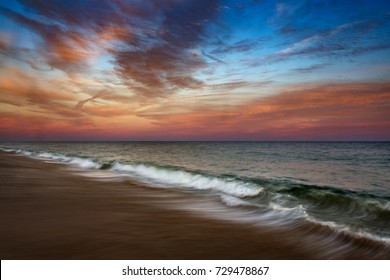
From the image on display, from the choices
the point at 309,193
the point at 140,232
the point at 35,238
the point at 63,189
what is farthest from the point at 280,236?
the point at 63,189

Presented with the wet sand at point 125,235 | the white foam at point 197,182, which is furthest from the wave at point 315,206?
the wet sand at point 125,235

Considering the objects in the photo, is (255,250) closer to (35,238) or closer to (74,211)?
(35,238)

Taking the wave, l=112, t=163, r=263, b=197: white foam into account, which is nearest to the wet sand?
the wave

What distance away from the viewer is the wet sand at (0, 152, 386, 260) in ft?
15.7

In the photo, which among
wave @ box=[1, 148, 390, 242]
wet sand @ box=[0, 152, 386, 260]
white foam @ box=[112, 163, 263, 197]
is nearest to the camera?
wet sand @ box=[0, 152, 386, 260]

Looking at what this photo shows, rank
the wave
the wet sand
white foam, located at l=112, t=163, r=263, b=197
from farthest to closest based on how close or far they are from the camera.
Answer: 1. white foam, located at l=112, t=163, r=263, b=197
2. the wave
3. the wet sand

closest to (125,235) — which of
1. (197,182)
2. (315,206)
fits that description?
(315,206)

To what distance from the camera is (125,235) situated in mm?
5637

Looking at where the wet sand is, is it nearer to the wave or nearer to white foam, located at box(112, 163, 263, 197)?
the wave

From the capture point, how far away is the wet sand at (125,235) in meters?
4.77

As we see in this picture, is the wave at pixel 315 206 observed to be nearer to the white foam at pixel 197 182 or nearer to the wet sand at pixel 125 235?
the white foam at pixel 197 182

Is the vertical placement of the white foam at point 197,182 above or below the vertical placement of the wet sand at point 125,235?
below

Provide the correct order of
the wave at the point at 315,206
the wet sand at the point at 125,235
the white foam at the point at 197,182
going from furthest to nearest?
the white foam at the point at 197,182
the wave at the point at 315,206
the wet sand at the point at 125,235

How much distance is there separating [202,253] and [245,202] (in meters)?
5.36
